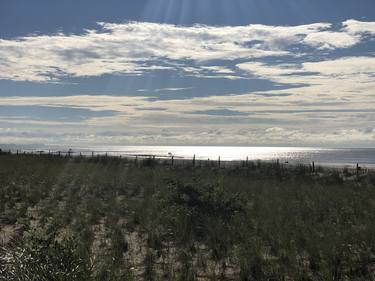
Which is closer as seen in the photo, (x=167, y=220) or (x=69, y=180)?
(x=167, y=220)

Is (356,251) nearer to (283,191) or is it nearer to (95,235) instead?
(95,235)

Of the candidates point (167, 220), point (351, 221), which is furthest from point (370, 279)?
point (167, 220)

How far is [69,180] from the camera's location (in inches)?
935

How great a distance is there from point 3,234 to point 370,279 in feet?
28.6

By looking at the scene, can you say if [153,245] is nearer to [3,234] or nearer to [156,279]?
[156,279]

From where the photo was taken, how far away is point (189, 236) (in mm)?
10664

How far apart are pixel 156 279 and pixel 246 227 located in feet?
14.0

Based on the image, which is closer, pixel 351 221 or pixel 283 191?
pixel 351 221

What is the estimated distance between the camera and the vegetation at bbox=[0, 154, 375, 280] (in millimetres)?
6938

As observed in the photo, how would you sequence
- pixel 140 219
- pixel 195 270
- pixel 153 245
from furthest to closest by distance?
pixel 140 219, pixel 153 245, pixel 195 270

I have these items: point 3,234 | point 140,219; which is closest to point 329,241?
point 140,219

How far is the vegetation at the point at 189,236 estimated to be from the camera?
6.94 meters

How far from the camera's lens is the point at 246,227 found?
1120 cm

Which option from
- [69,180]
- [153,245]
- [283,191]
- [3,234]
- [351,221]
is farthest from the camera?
[69,180]
